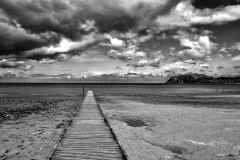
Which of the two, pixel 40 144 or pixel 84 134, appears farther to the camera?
pixel 84 134

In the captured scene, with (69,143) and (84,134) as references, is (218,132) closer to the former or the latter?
(84,134)

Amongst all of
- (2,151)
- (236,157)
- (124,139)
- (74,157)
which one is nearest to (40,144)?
(2,151)

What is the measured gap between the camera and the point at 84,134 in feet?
28.0

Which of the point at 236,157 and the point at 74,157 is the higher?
the point at 74,157

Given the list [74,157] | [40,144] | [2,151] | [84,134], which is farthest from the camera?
[84,134]

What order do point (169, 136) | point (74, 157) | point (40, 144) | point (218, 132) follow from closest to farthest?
1. point (74, 157)
2. point (40, 144)
3. point (169, 136)
4. point (218, 132)

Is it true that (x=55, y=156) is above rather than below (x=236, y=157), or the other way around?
above

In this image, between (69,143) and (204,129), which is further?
(204,129)

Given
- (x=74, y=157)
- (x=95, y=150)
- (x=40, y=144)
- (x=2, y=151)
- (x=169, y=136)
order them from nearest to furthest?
(x=74, y=157) → (x=95, y=150) → (x=2, y=151) → (x=40, y=144) → (x=169, y=136)

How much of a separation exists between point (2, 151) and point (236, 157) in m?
9.18

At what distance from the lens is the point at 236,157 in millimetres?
6637

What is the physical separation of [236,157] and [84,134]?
6455mm

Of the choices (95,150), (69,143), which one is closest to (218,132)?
(95,150)

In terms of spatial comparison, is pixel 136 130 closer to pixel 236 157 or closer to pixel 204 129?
pixel 204 129
